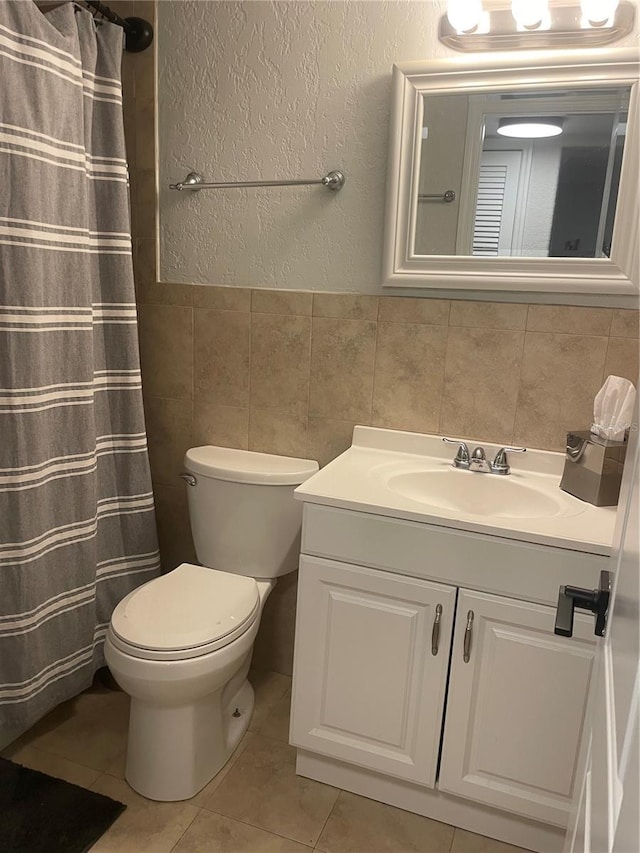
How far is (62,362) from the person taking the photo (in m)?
1.78

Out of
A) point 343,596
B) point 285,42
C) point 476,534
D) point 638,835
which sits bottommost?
point 343,596

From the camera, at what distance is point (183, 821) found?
164 centimetres

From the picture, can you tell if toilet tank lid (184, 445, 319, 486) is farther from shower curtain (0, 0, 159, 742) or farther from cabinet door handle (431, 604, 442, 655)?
cabinet door handle (431, 604, 442, 655)

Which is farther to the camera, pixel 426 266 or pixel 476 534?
pixel 426 266

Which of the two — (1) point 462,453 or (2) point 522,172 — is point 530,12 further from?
(1) point 462,453

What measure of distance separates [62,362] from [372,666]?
1.11m

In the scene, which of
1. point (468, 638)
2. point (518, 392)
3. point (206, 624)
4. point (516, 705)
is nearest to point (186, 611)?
point (206, 624)

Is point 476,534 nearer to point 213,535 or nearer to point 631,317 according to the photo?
point 631,317

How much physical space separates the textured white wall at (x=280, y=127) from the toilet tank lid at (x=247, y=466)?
52 centimetres

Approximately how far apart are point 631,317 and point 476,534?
2.28ft

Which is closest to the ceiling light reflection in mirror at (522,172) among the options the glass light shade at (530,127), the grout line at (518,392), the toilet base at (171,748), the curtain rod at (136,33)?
the glass light shade at (530,127)

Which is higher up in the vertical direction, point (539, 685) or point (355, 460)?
point (355, 460)

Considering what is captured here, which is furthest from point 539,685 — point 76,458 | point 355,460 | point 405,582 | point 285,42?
point 285,42

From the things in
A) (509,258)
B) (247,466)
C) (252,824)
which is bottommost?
(252,824)
